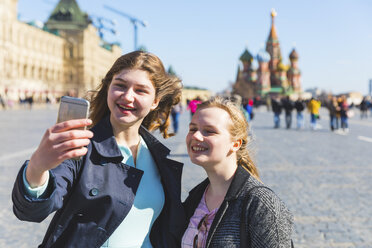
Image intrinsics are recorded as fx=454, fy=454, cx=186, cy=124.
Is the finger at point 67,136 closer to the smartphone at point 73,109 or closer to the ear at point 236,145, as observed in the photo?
the smartphone at point 73,109

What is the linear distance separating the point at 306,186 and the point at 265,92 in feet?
280

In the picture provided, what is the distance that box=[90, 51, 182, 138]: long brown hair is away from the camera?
2029 mm

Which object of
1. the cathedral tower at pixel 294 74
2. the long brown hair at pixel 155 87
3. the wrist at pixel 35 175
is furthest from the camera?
the cathedral tower at pixel 294 74

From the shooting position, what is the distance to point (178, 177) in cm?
213

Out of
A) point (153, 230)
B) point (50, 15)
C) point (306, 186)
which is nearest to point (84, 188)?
point (153, 230)

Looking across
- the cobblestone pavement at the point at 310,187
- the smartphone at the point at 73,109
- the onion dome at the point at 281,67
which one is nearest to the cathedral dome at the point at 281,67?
the onion dome at the point at 281,67

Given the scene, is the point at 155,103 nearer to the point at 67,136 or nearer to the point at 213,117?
the point at 213,117

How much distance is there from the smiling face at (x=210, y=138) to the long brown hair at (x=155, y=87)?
1.14 ft

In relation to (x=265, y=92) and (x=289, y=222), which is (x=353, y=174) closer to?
(x=289, y=222)

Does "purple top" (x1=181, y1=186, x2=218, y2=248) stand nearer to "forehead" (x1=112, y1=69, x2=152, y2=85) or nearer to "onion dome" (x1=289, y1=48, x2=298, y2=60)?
"forehead" (x1=112, y1=69, x2=152, y2=85)

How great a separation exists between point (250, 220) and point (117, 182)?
1.82 ft

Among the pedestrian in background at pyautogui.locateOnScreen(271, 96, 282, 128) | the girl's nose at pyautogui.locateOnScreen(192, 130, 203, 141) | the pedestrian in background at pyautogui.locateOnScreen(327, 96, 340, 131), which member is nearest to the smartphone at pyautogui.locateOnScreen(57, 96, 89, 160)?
the girl's nose at pyautogui.locateOnScreen(192, 130, 203, 141)

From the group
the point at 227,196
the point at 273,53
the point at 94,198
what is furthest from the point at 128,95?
the point at 273,53

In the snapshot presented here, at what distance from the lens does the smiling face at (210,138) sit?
183cm
